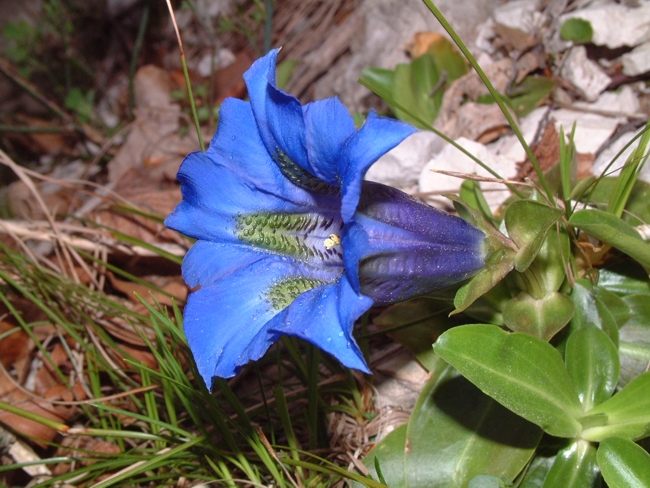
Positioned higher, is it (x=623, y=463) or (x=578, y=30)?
(x=578, y=30)

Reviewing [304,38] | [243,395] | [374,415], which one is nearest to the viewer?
[374,415]

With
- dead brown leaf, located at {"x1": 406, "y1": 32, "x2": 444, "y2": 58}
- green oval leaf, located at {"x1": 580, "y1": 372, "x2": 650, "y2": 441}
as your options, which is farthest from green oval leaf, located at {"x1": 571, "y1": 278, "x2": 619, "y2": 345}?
dead brown leaf, located at {"x1": 406, "y1": 32, "x2": 444, "y2": 58}

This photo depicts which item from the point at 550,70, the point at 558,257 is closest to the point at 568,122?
the point at 550,70

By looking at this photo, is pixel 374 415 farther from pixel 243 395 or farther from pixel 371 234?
pixel 371 234

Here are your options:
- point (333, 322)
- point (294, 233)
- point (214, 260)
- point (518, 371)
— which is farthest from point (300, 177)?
point (518, 371)

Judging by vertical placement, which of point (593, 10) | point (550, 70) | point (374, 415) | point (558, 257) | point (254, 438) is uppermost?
point (593, 10)

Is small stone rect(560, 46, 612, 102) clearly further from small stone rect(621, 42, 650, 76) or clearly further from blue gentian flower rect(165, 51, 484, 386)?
blue gentian flower rect(165, 51, 484, 386)

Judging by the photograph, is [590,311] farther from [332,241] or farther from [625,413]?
[332,241]
